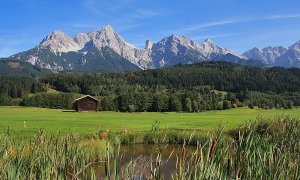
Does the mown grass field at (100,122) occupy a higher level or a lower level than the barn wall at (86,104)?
lower

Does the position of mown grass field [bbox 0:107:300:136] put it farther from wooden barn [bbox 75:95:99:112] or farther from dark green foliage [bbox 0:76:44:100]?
dark green foliage [bbox 0:76:44:100]

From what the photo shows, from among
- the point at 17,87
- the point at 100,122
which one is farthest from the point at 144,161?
the point at 17,87

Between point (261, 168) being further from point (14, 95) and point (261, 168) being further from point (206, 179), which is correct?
point (14, 95)

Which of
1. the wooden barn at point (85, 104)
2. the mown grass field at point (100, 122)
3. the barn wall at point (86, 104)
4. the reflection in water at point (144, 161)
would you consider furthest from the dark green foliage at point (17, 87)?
the reflection in water at point (144, 161)

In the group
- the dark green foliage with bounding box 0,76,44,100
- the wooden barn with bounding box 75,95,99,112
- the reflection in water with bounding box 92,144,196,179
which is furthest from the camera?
the dark green foliage with bounding box 0,76,44,100

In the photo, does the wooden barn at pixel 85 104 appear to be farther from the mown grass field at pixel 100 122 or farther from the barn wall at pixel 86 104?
the mown grass field at pixel 100 122

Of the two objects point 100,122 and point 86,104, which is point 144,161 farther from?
point 86,104

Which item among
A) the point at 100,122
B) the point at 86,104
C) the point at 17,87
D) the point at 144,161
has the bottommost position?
the point at 100,122

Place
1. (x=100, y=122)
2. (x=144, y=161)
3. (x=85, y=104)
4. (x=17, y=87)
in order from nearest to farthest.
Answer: (x=144, y=161), (x=100, y=122), (x=85, y=104), (x=17, y=87)

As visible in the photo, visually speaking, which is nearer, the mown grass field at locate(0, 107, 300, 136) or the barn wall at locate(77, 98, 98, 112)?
the mown grass field at locate(0, 107, 300, 136)

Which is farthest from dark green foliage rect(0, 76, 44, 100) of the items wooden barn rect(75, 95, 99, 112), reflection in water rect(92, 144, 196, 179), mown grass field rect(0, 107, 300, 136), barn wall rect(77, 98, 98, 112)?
reflection in water rect(92, 144, 196, 179)

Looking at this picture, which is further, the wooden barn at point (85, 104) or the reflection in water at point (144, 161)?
the wooden barn at point (85, 104)

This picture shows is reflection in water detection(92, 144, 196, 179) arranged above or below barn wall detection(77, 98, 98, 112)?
below

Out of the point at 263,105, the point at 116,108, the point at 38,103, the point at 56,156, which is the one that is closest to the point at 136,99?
the point at 116,108
